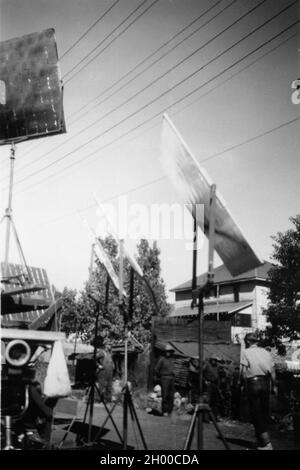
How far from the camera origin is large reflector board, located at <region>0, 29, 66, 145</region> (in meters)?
5.91

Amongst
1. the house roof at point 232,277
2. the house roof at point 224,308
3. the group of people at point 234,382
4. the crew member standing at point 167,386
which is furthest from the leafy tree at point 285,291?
the house roof at point 224,308

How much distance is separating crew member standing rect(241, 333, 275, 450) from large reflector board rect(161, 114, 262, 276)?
115 inches

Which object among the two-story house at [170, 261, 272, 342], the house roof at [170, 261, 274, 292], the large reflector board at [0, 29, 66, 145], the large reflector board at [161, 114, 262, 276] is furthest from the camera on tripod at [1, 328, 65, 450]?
the two-story house at [170, 261, 272, 342]

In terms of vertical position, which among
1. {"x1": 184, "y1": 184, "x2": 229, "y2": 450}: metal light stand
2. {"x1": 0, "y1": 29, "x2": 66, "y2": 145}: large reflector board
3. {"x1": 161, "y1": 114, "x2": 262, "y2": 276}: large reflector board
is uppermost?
{"x1": 0, "y1": 29, "x2": 66, "y2": 145}: large reflector board

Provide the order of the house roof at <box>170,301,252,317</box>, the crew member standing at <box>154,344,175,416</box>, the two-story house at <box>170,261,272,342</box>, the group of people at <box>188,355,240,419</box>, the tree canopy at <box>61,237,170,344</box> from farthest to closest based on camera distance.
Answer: the house roof at <box>170,301,252,317</box> < the two-story house at <box>170,261,272,342</box> < the tree canopy at <box>61,237,170,344</box> < the crew member standing at <box>154,344,175,416</box> < the group of people at <box>188,355,240,419</box>

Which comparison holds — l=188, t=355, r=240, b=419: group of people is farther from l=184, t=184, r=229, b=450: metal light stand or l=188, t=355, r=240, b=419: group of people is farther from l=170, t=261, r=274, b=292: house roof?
l=170, t=261, r=274, b=292: house roof

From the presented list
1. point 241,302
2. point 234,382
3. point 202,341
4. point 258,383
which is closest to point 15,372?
point 202,341

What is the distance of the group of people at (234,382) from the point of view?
6234 millimetres

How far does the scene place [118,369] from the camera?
17.4 m

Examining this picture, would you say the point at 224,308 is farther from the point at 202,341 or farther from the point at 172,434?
the point at 202,341

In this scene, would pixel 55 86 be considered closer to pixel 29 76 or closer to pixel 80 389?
pixel 29 76

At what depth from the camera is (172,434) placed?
808cm

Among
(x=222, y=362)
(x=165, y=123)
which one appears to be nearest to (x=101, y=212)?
(x=165, y=123)

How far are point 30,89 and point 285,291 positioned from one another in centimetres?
1510
